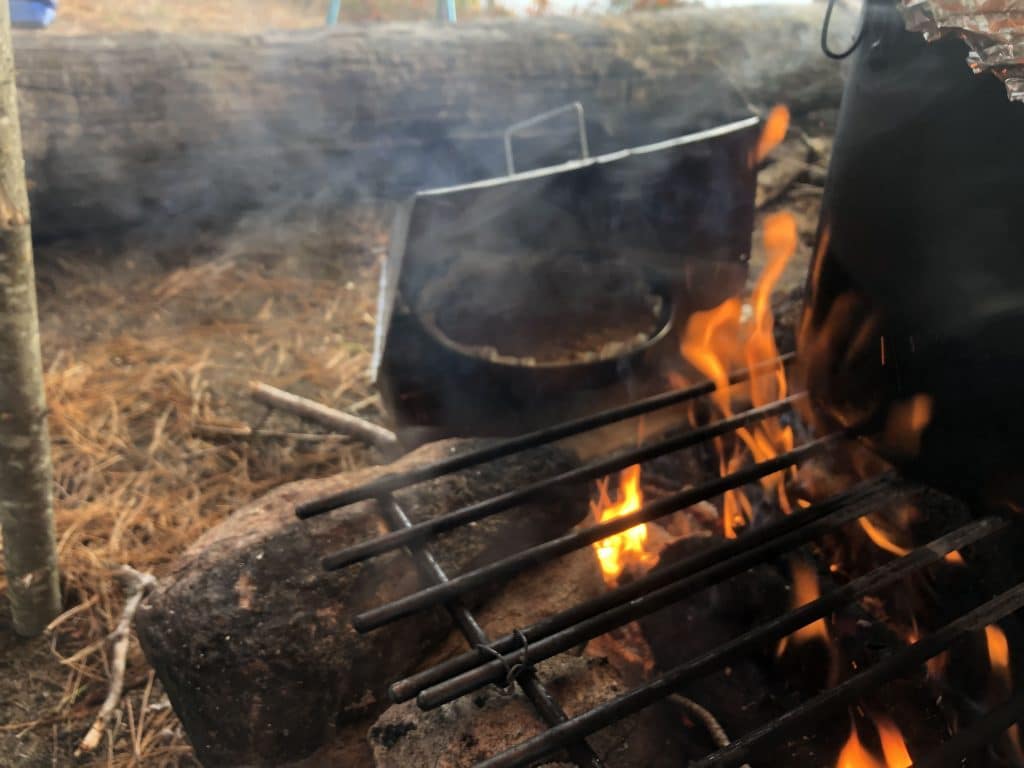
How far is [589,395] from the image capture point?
98.5 inches

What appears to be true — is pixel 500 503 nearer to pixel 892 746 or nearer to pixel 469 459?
pixel 469 459

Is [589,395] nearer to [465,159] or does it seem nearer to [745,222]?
[745,222]

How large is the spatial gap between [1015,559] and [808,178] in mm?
3934

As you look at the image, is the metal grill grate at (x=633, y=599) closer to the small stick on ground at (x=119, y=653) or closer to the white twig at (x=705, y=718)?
the white twig at (x=705, y=718)

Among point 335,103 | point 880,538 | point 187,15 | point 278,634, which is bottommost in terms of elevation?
point 880,538

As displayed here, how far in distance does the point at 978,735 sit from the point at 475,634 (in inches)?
31.0

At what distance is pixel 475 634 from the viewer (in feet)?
4.50

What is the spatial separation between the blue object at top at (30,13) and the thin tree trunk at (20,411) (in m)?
3.60

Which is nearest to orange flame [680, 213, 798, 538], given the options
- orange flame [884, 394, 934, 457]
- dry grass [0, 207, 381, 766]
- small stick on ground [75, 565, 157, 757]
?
orange flame [884, 394, 934, 457]

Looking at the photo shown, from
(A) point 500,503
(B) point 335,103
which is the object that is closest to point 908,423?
(A) point 500,503

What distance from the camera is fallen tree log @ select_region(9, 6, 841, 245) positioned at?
3.92m

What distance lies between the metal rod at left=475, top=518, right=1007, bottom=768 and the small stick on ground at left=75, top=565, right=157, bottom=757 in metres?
1.29

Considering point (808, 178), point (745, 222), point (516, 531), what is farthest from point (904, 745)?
point (808, 178)

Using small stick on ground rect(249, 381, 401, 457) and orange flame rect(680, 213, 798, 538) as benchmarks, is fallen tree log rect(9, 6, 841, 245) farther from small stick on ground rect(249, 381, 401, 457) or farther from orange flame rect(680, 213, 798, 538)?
orange flame rect(680, 213, 798, 538)
